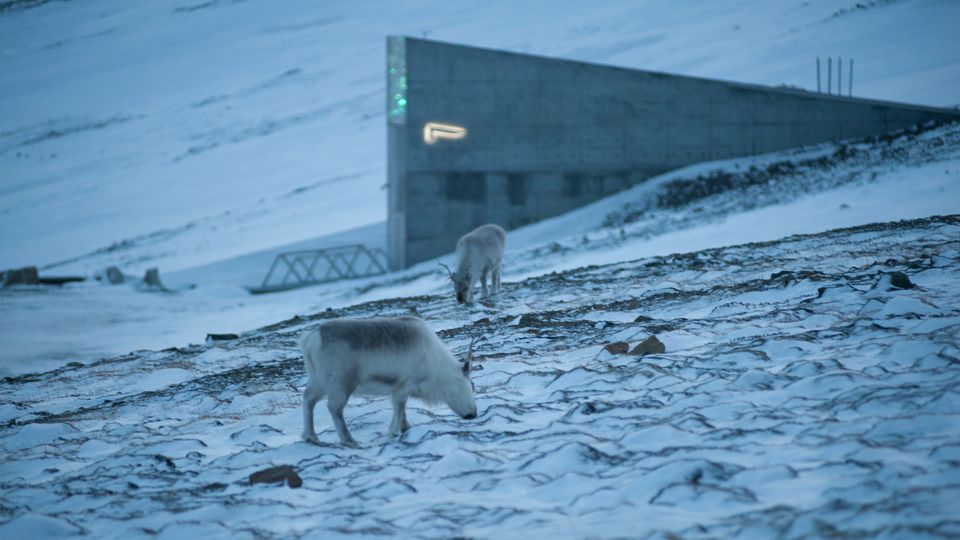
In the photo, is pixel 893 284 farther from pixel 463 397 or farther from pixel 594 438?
pixel 463 397

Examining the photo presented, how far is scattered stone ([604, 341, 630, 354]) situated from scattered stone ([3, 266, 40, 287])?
20.9m

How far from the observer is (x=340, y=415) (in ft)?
23.1

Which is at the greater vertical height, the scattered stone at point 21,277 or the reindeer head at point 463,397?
the reindeer head at point 463,397

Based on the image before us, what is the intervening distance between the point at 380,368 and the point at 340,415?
45 centimetres

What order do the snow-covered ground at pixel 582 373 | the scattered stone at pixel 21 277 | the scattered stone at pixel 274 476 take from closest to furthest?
1. the snow-covered ground at pixel 582 373
2. the scattered stone at pixel 274 476
3. the scattered stone at pixel 21 277

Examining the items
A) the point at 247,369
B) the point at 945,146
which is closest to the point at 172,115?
the point at 945,146

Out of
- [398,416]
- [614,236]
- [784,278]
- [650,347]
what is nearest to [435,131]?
[614,236]

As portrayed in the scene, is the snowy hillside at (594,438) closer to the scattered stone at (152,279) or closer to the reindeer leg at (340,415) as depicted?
the reindeer leg at (340,415)

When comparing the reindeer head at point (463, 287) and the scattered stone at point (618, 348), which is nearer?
the scattered stone at point (618, 348)

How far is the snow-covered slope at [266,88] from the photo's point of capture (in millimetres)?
37250

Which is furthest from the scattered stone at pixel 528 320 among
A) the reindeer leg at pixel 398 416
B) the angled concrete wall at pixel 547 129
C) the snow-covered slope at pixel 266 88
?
the snow-covered slope at pixel 266 88

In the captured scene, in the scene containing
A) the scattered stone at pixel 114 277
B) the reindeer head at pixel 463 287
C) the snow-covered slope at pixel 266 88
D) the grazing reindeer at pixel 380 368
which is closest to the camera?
the grazing reindeer at pixel 380 368

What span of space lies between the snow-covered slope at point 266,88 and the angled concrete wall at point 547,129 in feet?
22.5

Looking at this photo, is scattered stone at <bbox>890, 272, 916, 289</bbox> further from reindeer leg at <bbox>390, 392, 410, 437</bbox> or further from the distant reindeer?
the distant reindeer
